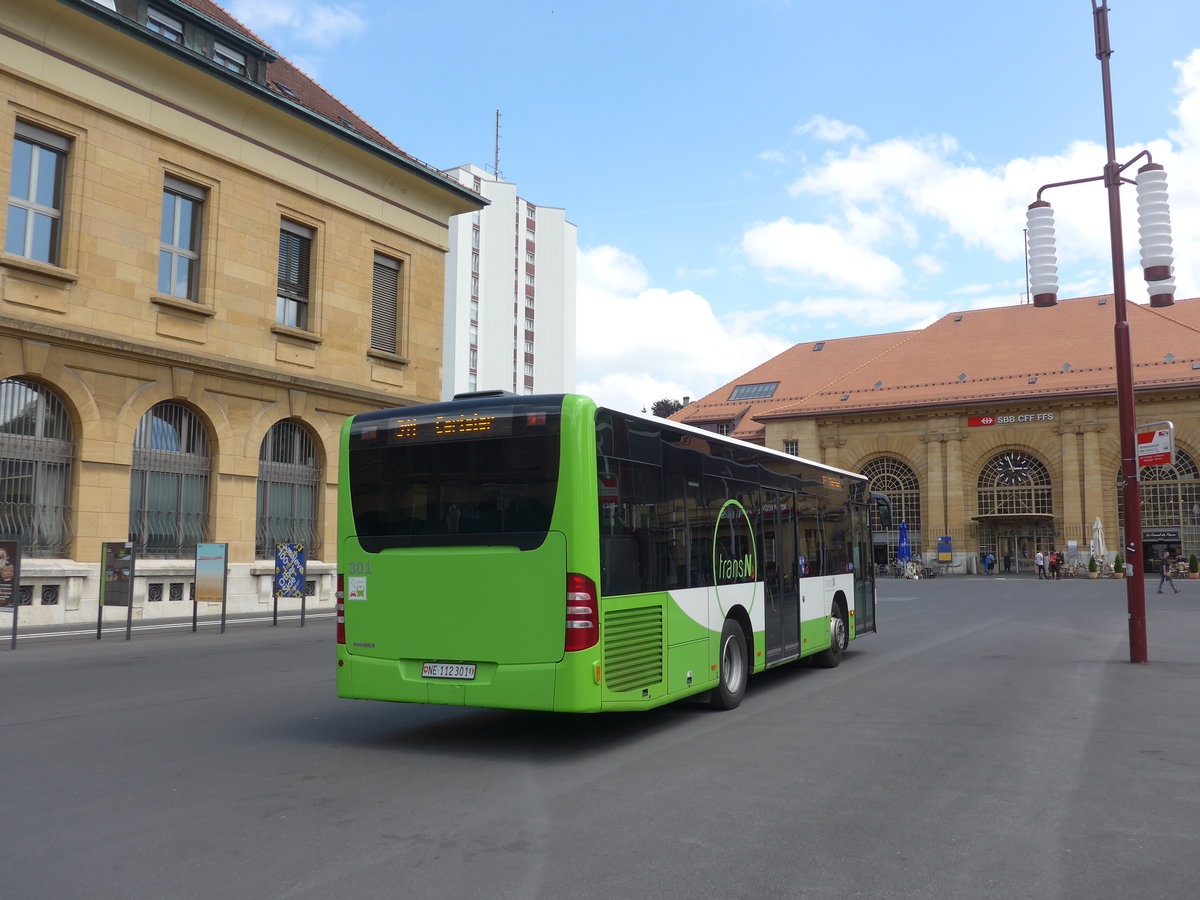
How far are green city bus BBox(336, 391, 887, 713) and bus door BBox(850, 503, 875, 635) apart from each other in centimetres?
594

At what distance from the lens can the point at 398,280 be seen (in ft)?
102

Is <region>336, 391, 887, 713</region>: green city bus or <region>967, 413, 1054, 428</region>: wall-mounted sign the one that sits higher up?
<region>967, 413, 1054, 428</region>: wall-mounted sign

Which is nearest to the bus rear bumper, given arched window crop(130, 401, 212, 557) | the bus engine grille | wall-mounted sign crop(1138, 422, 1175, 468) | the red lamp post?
the bus engine grille

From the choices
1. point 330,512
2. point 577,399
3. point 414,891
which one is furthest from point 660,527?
point 330,512

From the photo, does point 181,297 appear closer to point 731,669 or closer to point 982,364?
point 731,669

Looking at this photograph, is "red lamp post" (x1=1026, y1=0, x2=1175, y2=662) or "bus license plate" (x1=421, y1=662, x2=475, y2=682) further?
"red lamp post" (x1=1026, y1=0, x2=1175, y2=662)

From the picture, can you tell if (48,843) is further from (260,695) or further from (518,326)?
(518,326)

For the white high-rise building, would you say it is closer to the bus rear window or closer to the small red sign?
the small red sign

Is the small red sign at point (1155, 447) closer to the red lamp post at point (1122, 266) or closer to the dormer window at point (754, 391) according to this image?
the red lamp post at point (1122, 266)

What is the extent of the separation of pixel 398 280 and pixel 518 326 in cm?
5985

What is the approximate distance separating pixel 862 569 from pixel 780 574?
14.3 feet

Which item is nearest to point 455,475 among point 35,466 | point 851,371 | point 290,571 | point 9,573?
point 9,573

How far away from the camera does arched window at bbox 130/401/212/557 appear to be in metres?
23.3

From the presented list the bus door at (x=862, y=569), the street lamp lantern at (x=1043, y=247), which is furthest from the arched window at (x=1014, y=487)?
the street lamp lantern at (x=1043, y=247)
